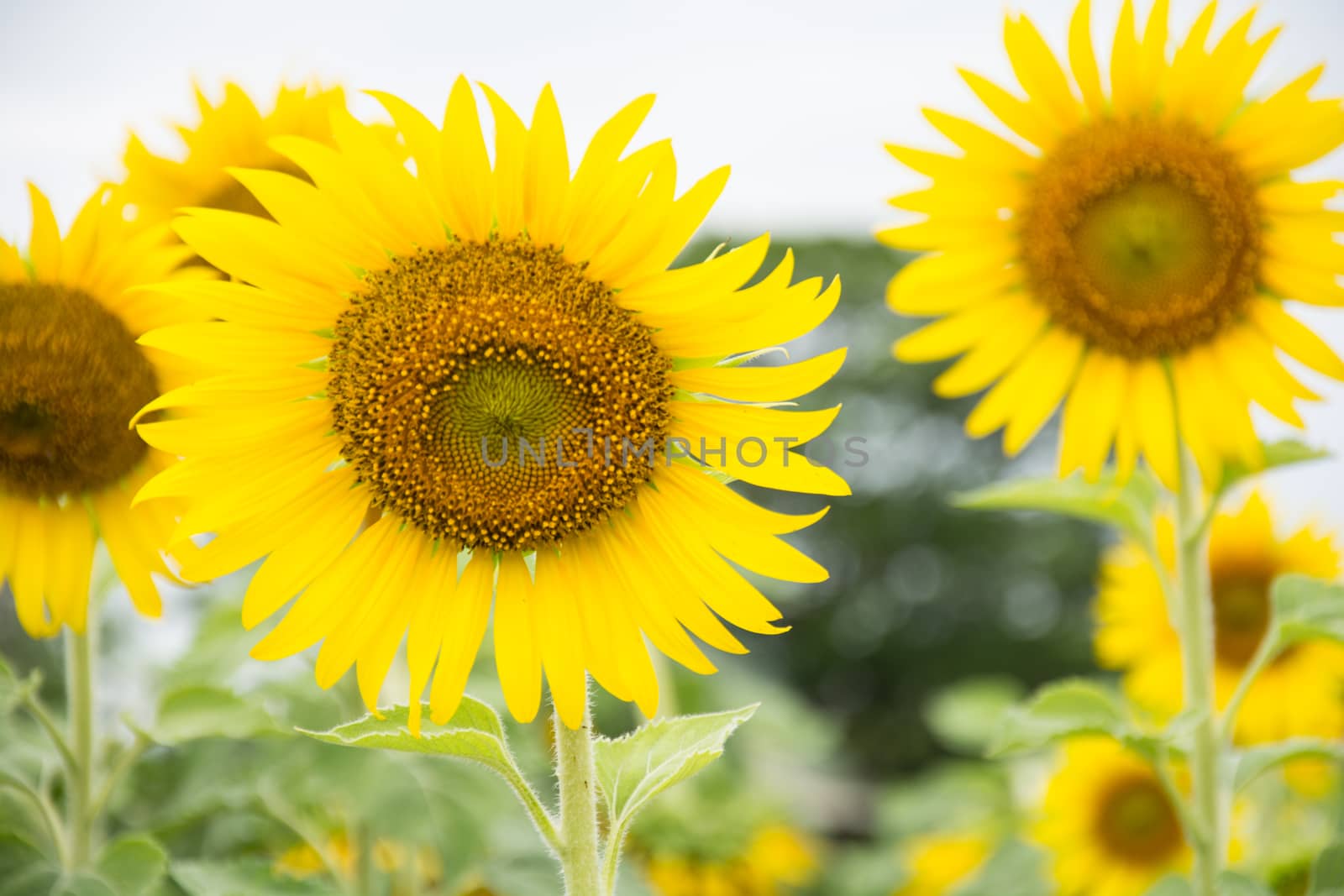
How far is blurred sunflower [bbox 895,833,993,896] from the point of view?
335 cm

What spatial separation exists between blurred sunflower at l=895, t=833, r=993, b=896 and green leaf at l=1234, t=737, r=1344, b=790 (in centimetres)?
151

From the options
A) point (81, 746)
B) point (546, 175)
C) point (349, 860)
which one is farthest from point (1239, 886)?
point (349, 860)

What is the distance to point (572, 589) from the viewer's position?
1.32m

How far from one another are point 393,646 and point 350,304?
1.28 ft

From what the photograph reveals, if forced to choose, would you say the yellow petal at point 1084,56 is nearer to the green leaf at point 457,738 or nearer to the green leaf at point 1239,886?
the green leaf at point 1239,886

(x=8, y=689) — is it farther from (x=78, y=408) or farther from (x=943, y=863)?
(x=943, y=863)

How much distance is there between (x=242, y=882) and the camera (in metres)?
1.58

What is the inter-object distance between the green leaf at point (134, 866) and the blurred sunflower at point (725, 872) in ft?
3.49

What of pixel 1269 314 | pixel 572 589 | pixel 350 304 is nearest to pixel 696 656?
pixel 572 589

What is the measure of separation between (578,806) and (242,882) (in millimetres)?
650

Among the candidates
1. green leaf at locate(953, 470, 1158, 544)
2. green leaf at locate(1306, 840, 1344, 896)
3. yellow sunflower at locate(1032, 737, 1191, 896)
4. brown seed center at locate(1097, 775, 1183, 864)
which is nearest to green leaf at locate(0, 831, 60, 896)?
green leaf at locate(953, 470, 1158, 544)

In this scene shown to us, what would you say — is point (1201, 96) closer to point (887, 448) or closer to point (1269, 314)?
point (1269, 314)

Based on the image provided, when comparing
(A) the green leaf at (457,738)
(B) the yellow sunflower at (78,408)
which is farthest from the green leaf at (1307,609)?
(B) the yellow sunflower at (78,408)

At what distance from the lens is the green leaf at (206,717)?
1584 mm
